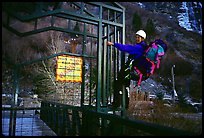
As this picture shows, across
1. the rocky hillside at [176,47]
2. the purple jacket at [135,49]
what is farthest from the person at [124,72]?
the rocky hillside at [176,47]

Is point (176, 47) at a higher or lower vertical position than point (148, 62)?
higher

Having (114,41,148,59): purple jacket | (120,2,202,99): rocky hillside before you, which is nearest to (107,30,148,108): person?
(114,41,148,59): purple jacket

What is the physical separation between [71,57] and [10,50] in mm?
1889

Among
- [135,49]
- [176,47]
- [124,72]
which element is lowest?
[124,72]

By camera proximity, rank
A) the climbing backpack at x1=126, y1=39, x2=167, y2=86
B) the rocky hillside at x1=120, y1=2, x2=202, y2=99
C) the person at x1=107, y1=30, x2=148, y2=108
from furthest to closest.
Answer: the rocky hillside at x1=120, y1=2, x2=202, y2=99, the person at x1=107, y1=30, x2=148, y2=108, the climbing backpack at x1=126, y1=39, x2=167, y2=86

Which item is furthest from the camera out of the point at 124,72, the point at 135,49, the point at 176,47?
the point at 176,47

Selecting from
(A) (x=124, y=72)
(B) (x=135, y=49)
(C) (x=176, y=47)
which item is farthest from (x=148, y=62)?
(C) (x=176, y=47)

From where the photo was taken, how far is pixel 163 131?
1536mm

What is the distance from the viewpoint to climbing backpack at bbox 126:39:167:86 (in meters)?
2.55

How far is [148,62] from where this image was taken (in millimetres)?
2623

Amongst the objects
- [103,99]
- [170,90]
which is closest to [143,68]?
[103,99]

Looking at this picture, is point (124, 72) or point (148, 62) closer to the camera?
point (148, 62)

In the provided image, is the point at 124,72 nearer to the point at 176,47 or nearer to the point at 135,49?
the point at 135,49

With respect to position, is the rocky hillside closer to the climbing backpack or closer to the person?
the person
